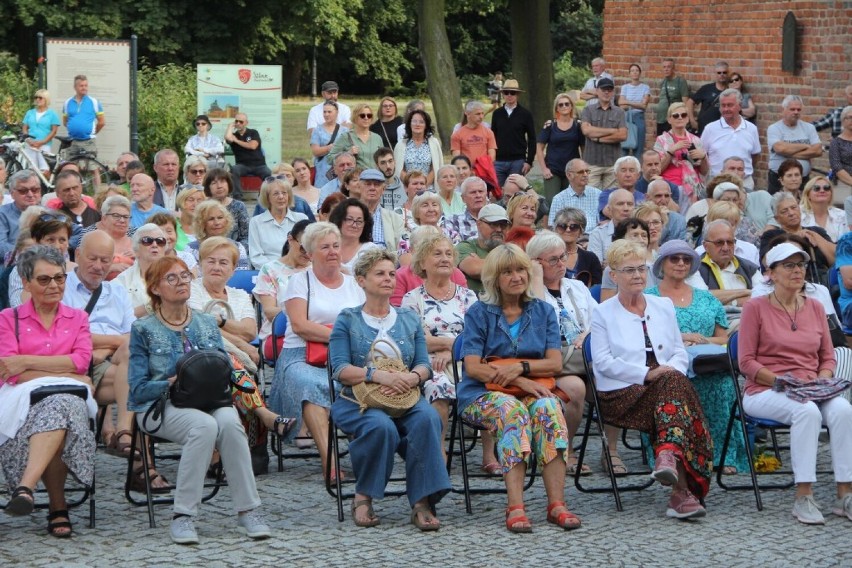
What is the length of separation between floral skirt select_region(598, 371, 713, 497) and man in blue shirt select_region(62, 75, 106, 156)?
14.3m

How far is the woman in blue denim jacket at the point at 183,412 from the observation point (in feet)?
23.0

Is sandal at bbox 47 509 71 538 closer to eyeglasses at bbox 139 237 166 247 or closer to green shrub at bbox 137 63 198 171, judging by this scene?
eyeglasses at bbox 139 237 166 247

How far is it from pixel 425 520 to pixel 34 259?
2458mm

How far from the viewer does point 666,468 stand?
741 centimetres

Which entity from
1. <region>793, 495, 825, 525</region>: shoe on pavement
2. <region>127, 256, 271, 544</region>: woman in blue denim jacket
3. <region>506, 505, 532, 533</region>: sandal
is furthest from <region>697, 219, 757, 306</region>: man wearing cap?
<region>127, 256, 271, 544</region>: woman in blue denim jacket

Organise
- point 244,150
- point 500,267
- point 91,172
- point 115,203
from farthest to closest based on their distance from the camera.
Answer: point 91,172 < point 244,150 < point 115,203 < point 500,267

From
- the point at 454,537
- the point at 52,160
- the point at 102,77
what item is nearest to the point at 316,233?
the point at 454,537

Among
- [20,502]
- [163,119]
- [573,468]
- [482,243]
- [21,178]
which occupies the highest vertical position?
[163,119]

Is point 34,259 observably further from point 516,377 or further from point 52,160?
point 52,160

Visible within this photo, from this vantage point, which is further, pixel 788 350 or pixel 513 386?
pixel 788 350

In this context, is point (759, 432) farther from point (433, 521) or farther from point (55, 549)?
point (55, 549)

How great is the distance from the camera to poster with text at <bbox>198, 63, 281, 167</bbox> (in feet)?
68.8

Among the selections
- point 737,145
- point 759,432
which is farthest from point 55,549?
point 737,145

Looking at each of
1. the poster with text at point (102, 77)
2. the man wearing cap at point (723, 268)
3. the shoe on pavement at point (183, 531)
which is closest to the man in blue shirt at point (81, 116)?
the poster with text at point (102, 77)
